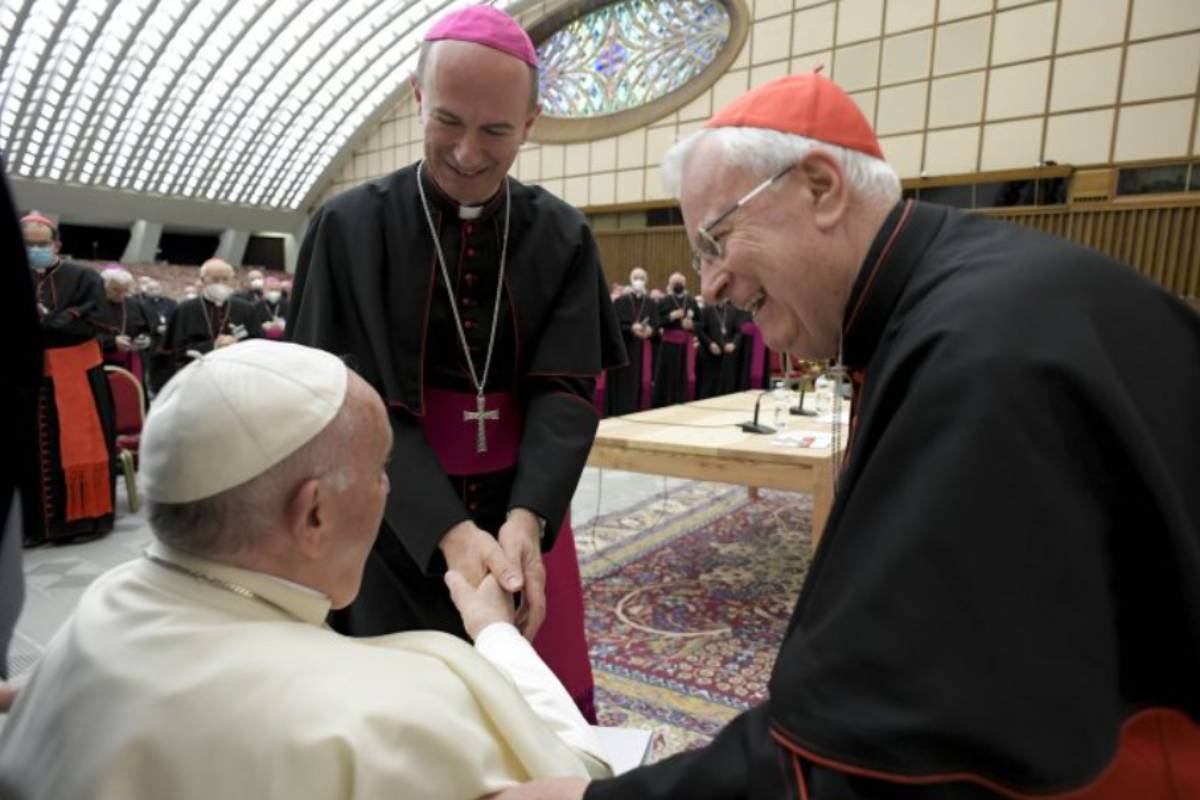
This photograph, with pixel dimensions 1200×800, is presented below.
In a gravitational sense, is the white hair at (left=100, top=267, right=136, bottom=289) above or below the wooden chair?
above

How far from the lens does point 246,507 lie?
0.92 m

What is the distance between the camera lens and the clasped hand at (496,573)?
1.32 meters

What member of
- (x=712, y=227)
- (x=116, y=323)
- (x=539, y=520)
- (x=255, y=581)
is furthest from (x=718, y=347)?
(x=255, y=581)

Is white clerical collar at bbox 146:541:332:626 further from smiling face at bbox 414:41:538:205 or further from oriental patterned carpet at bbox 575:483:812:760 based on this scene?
oriental patterned carpet at bbox 575:483:812:760

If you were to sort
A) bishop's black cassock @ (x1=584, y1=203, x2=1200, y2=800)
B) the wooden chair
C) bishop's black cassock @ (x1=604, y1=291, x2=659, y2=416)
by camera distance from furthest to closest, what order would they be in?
bishop's black cassock @ (x1=604, y1=291, x2=659, y2=416) < the wooden chair < bishop's black cassock @ (x1=584, y1=203, x2=1200, y2=800)

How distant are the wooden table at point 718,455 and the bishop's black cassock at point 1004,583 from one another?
2362mm

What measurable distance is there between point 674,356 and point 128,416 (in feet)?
24.9

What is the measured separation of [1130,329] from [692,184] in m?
0.60

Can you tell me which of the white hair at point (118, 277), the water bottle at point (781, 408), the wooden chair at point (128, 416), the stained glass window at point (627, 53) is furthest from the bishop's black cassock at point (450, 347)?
the stained glass window at point (627, 53)

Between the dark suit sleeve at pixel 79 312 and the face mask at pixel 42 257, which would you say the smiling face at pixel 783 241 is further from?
the face mask at pixel 42 257

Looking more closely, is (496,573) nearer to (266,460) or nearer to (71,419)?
(266,460)

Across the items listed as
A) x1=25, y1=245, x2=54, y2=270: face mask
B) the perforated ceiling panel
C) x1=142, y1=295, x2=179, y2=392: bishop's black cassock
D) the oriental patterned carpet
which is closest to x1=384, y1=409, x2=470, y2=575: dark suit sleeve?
the oriental patterned carpet

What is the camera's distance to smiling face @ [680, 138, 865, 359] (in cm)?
106

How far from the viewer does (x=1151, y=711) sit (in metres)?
0.79
